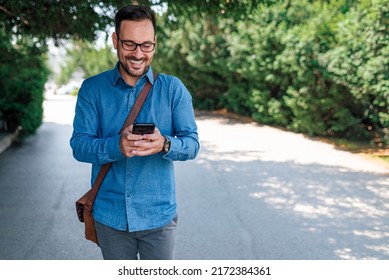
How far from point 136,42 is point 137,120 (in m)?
0.37

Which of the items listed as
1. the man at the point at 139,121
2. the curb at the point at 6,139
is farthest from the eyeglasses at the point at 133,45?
the curb at the point at 6,139

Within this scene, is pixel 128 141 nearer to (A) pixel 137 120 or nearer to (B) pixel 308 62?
(A) pixel 137 120

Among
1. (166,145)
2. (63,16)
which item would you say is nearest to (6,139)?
(63,16)

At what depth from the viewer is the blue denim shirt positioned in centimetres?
220

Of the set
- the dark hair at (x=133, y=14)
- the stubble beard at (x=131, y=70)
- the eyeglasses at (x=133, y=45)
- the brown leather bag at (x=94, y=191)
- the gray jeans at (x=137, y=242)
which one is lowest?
the gray jeans at (x=137, y=242)

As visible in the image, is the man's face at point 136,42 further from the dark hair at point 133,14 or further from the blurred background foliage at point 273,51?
the blurred background foliage at point 273,51

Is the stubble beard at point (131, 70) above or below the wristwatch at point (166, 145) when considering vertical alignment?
above

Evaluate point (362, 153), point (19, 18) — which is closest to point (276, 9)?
point (362, 153)

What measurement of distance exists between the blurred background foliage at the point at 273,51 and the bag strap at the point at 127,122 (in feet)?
10.9

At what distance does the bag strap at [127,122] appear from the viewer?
7.14 ft

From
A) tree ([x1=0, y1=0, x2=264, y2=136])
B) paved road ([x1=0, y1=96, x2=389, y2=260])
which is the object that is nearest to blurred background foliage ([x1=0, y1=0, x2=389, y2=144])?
tree ([x1=0, y1=0, x2=264, y2=136])

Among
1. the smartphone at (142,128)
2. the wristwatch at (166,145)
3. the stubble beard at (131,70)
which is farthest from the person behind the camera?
the stubble beard at (131,70)

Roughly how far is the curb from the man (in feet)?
31.4

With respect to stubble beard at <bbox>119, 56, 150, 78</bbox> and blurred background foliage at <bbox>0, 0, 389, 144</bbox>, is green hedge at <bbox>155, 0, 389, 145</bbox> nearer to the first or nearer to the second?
blurred background foliage at <bbox>0, 0, 389, 144</bbox>
